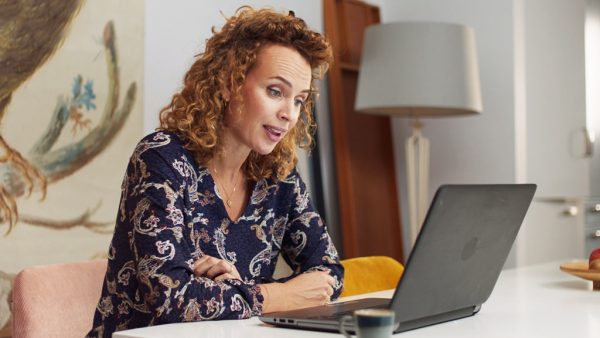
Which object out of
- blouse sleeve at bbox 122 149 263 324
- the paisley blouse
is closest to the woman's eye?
Answer: the paisley blouse

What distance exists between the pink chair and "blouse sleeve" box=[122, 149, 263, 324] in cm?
16

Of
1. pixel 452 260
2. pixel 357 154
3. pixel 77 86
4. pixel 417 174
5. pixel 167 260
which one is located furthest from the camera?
pixel 357 154

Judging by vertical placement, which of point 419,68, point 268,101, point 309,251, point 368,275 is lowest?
point 368,275

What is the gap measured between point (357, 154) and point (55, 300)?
2.79 metres

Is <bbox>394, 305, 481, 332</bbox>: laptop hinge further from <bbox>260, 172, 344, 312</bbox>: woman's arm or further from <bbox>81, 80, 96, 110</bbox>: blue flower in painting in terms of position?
<bbox>81, 80, 96, 110</bbox>: blue flower in painting

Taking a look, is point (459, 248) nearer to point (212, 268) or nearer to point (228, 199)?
point (212, 268)

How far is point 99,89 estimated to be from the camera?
3131 millimetres

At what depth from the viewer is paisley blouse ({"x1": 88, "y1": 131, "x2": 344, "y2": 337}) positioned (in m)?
1.67

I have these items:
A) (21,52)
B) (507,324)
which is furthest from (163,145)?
(21,52)

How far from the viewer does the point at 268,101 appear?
201cm

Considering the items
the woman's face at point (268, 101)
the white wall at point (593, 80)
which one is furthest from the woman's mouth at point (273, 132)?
the white wall at point (593, 80)

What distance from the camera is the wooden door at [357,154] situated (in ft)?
14.1

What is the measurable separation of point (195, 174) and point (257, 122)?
7.4 inches

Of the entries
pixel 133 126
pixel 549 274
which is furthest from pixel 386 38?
pixel 549 274
